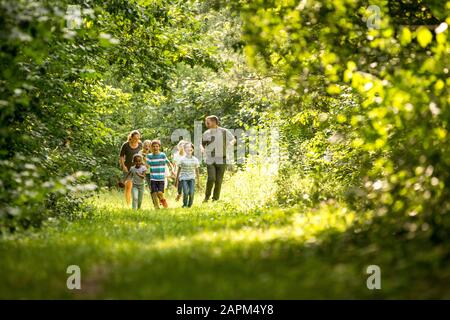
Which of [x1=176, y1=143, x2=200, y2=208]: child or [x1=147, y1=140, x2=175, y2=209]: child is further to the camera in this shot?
Answer: [x1=176, y1=143, x2=200, y2=208]: child

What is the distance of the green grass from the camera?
5.05 metres

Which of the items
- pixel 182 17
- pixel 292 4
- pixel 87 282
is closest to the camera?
pixel 87 282

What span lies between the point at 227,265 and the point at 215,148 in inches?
458

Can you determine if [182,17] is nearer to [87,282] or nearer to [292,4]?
[292,4]

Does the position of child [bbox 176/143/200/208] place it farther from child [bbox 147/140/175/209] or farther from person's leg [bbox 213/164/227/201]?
person's leg [bbox 213/164/227/201]

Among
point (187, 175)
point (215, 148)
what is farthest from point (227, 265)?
A: point (215, 148)

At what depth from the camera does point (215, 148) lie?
17.3 m

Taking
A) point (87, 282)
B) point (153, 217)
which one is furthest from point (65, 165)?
point (87, 282)

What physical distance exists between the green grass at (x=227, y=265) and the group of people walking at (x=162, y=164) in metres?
8.06

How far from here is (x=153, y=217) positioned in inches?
478

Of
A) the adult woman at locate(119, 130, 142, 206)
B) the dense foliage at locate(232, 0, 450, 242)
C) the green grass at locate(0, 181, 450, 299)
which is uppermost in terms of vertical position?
the adult woman at locate(119, 130, 142, 206)

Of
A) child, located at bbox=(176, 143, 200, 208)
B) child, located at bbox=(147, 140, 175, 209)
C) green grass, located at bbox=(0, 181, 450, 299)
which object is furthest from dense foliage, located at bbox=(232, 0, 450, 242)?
child, located at bbox=(176, 143, 200, 208)

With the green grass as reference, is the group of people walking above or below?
above
